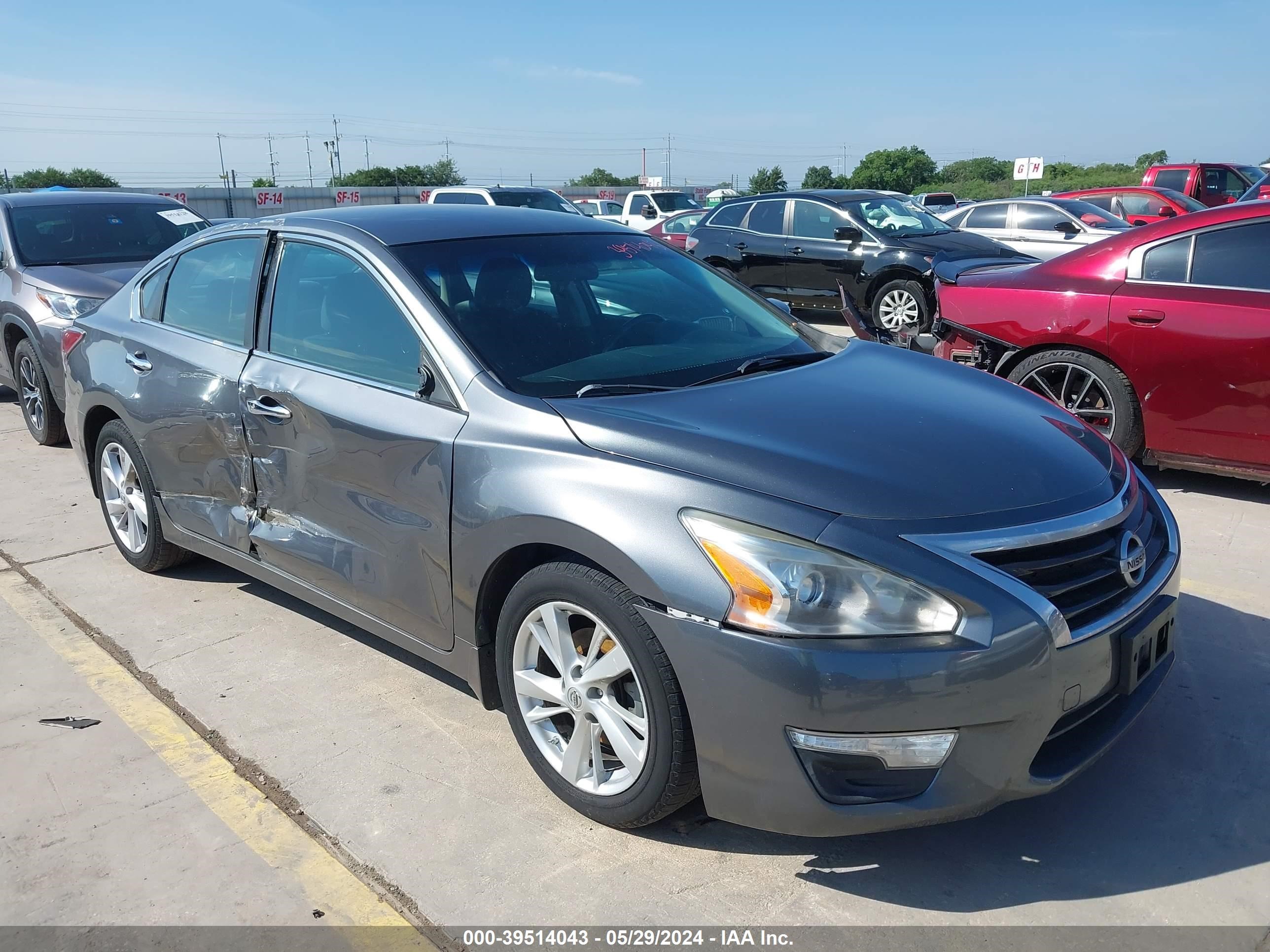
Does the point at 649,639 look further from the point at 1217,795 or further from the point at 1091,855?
the point at 1217,795

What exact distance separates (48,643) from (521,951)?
9.30 feet

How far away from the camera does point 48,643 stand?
4.33 meters

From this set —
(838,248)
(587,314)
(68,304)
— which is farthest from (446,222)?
(838,248)

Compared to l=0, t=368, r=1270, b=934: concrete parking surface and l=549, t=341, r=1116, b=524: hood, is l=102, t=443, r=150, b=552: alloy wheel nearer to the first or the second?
l=0, t=368, r=1270, b=934: concrete parking surface

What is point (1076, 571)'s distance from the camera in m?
2.65

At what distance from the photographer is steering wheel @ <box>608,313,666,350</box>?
139 inches

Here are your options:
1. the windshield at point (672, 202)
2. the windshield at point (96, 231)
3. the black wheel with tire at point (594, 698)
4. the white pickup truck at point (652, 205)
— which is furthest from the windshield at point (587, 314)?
the windshield at point (672, 202)

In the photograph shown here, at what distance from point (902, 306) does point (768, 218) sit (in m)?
2.10

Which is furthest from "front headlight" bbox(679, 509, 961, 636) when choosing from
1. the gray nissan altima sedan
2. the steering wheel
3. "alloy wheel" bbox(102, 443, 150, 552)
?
"alloy wheel" bbox(102, 443, 150, 552)

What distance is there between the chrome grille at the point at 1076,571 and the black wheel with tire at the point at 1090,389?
2.85 meters

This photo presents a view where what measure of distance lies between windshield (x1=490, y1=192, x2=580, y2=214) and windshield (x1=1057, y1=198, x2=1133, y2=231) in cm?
685

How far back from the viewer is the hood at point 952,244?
1102 centimetres

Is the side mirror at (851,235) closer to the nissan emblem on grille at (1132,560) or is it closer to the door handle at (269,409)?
the door handle at (269,409)

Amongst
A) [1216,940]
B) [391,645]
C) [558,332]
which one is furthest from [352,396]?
[1216,940]
